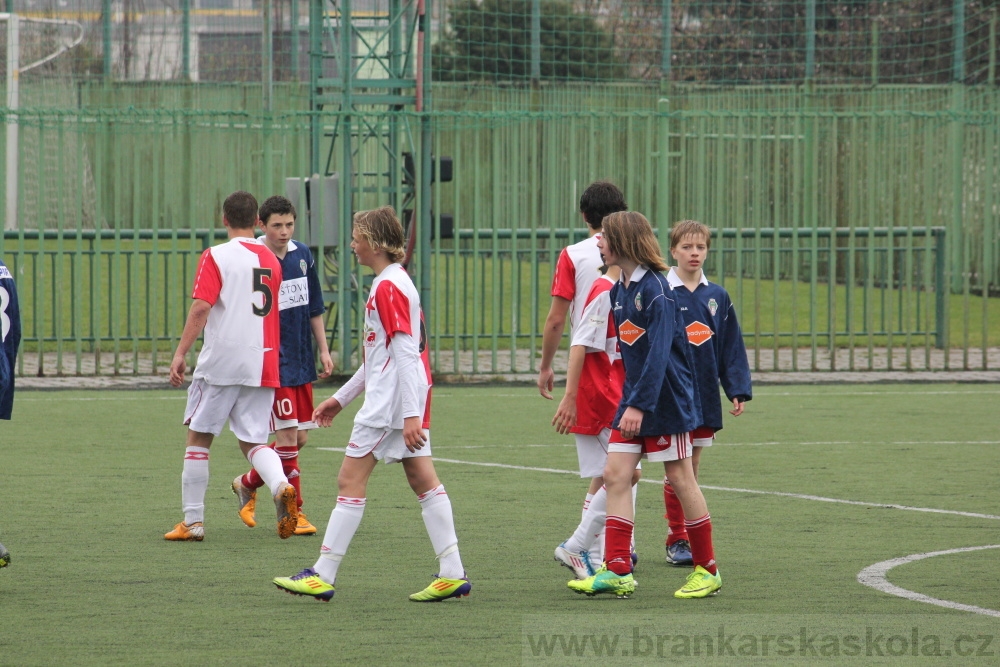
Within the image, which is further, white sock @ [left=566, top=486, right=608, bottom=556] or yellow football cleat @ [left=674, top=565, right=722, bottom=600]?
white sock @ [left=566, top=486, right=608, bottom=556]

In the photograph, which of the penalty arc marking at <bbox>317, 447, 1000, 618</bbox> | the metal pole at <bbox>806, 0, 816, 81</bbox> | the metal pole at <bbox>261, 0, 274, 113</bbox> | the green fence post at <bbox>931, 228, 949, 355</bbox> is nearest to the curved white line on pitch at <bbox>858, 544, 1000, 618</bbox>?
the penalty arc marking at <bbox>317, 447, 1000, 618</bbox>

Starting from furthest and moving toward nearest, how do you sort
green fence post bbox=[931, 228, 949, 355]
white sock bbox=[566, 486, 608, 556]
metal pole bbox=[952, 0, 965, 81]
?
metal pole bbox=[952, 0, 965, 81] < green fence post bbox=[931, 228, 949, 355] < white sock bbox=[566, 486, 608, 556]

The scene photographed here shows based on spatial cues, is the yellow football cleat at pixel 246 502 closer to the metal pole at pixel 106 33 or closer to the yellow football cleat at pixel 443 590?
the yellow football cleat at pixel 443 590

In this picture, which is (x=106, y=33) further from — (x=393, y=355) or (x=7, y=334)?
(x=393, y=355)

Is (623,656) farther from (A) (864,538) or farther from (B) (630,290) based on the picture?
(A) (864,538)

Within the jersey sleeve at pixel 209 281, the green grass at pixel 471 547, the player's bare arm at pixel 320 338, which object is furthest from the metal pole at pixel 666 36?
the jersey sleeve at pixel 209 281

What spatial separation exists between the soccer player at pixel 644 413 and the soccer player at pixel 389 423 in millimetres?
629

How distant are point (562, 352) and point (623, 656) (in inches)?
483

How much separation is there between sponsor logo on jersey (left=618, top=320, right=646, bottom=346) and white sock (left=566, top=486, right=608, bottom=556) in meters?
0.74

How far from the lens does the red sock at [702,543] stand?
Result: 6188 mm

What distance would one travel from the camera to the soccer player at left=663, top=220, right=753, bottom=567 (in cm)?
661

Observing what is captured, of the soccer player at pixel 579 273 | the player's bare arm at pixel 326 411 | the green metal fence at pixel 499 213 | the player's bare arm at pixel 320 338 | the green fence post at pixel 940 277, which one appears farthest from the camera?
the green fence post at pixel 940 277

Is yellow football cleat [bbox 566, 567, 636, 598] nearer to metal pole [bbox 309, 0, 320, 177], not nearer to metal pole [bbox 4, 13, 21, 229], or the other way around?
metal pole [bbox 309, 0, 320, 177]

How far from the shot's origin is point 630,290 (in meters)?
6.20
